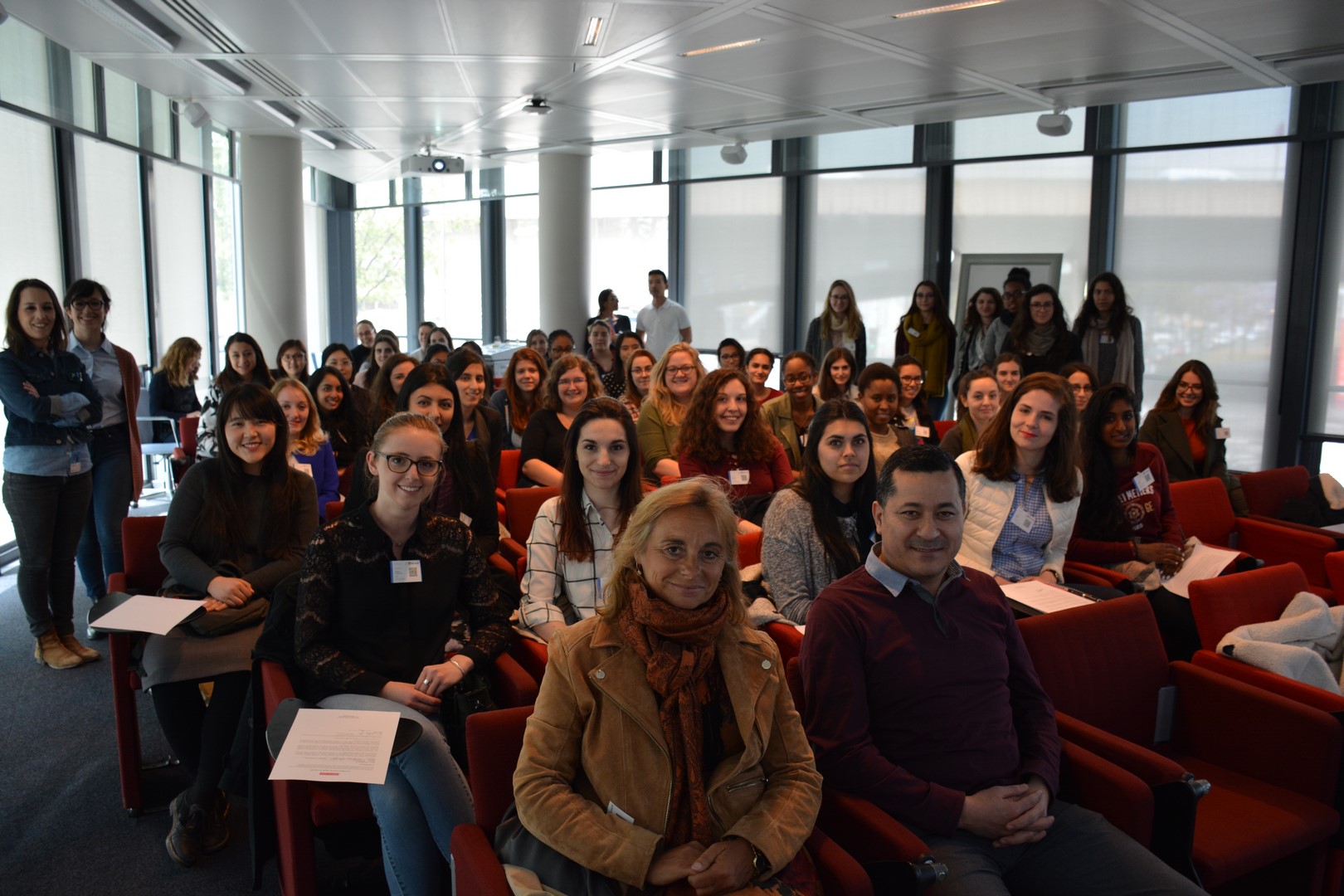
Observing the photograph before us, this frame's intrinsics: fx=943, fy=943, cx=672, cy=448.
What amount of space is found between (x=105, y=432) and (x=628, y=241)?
27.8ft

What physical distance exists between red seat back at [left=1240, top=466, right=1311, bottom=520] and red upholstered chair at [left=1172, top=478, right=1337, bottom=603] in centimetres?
37

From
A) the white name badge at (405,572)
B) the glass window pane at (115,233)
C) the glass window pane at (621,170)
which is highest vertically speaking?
the glass window pane at (621,170)

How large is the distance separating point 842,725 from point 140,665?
7.76 feet

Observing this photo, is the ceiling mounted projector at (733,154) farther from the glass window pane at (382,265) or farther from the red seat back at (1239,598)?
the glass window pane at (382,265)

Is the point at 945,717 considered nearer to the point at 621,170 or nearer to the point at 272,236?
the point at 272,236

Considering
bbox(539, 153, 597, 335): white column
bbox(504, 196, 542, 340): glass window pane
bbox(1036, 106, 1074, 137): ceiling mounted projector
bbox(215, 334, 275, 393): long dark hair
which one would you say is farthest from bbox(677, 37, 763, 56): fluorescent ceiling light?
bbox(504, 196, 542, 340): glass window pane

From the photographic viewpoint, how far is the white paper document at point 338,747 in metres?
2.20

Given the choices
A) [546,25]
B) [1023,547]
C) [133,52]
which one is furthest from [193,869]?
[133,52]

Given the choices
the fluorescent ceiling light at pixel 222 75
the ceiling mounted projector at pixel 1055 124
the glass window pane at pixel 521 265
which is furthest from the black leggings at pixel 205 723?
the glass window pane at pixel 521 265

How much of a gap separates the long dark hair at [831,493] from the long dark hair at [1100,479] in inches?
57.7

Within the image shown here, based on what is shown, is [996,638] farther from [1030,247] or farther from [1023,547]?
[1030,247]

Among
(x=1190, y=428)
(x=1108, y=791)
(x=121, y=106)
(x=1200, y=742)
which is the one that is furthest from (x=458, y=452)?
(x=121, y=106)

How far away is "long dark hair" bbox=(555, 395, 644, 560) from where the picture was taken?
308 cm

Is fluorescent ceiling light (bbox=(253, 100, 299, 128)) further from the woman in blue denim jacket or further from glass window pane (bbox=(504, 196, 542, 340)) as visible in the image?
glass window pane (bbox=(504, 196, 542, 340))
